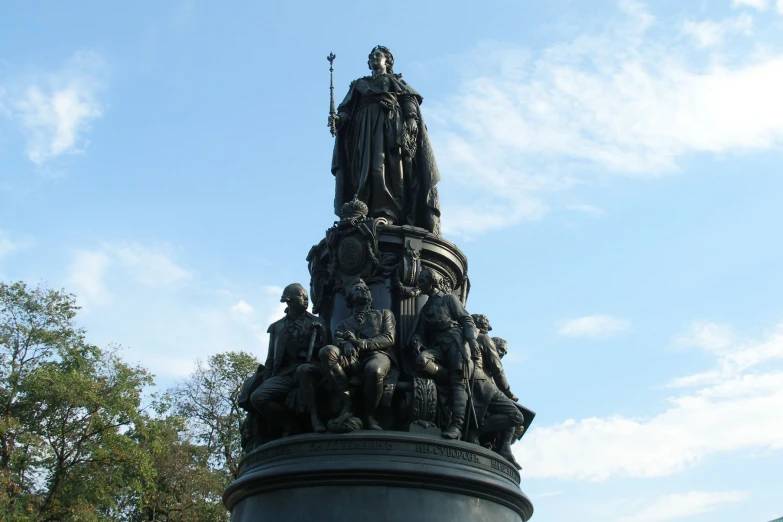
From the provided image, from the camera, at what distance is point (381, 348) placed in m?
8.83

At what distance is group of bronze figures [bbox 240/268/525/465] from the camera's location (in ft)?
27.9

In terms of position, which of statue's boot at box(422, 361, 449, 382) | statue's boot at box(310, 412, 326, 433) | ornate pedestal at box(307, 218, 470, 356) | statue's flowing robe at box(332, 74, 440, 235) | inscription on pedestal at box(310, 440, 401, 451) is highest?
statue's flowing robe at box(332, 74, 440, 235)

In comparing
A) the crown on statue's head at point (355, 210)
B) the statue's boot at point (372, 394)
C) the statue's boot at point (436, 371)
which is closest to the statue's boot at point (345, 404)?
the statue's boot at point (372, 394)

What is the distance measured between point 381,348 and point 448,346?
0.72 metres

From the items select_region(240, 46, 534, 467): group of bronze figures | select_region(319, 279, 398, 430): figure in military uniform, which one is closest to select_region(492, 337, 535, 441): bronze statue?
select_region(240, 46, 534, 467): group of bronze figures

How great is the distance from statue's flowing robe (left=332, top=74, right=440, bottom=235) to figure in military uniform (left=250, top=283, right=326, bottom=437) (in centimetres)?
233

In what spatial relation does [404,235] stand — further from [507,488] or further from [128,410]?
[128,410]

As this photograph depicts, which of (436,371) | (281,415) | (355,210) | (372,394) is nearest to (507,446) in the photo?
A: (436,371)

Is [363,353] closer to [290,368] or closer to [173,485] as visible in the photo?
[290,368]

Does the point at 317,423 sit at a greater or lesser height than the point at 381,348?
lesser

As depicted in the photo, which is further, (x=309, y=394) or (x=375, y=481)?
(x=309, y=394)

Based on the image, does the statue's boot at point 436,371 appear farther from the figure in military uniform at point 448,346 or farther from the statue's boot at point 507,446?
the statue's boot at point 507,446

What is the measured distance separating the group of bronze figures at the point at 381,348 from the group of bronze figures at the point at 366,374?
0.04ft

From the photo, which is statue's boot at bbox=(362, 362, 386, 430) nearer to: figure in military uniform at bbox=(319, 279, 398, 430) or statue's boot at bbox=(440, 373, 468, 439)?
figure in military uniform at bbox=(319, 279, 398, 430)
